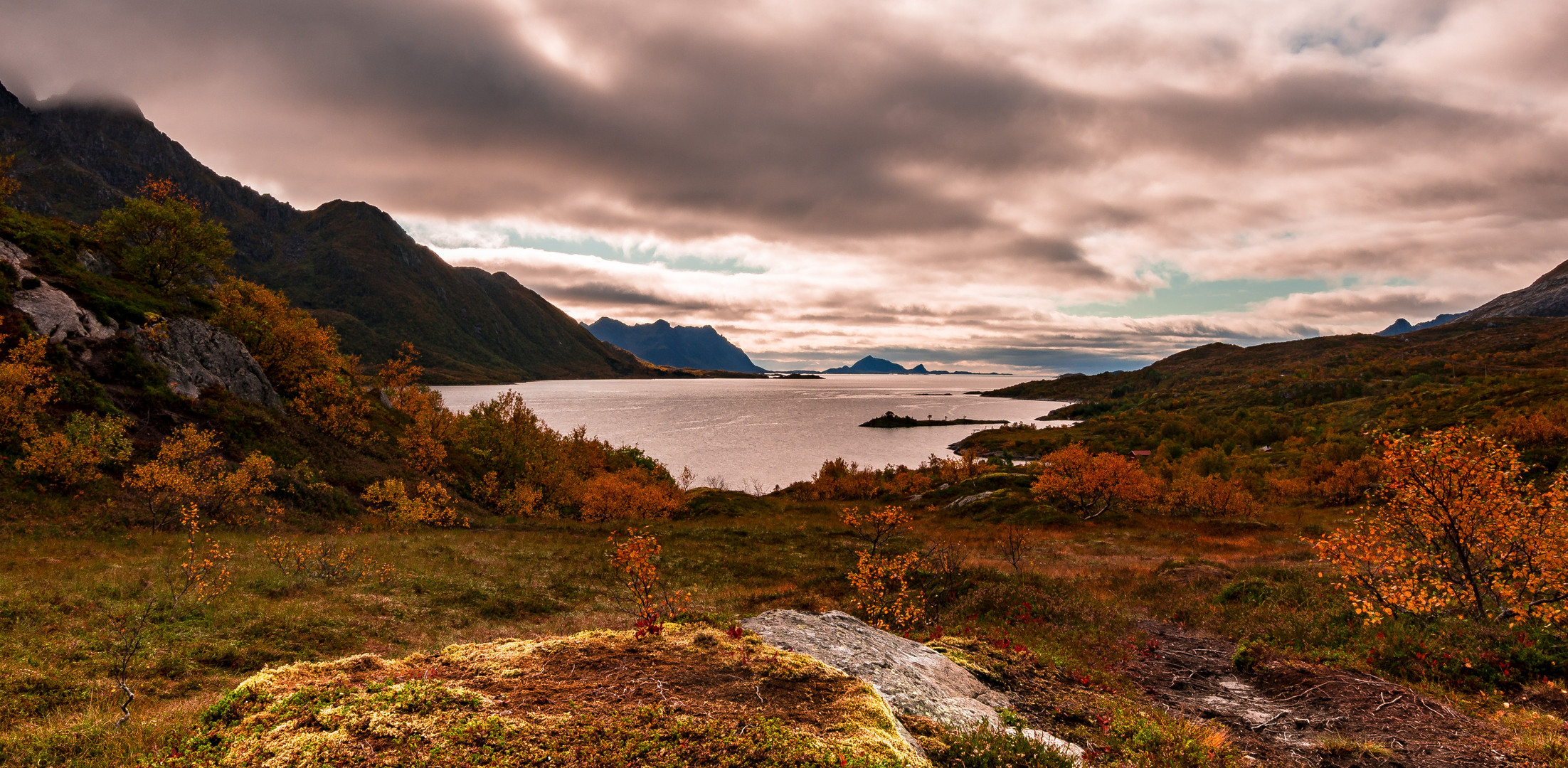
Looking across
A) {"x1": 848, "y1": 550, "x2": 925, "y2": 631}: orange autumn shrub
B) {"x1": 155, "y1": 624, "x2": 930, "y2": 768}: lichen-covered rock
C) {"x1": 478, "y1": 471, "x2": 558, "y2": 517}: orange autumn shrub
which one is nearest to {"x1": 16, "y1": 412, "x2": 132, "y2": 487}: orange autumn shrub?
{"x1": 478, "y1": 471, "x2": 558, "y2": 517}: orange autumn shrub

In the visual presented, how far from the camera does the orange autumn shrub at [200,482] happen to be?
29.2 m

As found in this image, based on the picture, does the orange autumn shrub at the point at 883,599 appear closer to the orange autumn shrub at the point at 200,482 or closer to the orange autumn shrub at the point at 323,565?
the orange autumn shrub at the point at 323,565

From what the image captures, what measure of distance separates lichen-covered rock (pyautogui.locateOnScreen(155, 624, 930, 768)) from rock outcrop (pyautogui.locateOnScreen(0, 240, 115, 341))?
2094 inches

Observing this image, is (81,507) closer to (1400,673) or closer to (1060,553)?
(1400,673)

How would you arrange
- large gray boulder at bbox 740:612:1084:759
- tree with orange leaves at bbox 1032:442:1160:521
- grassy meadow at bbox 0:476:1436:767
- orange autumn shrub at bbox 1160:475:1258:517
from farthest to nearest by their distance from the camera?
1. tree with orange leaves at bbox 1032:442:1160:521
2. orange autumn shrub at bbox 1160:475:1258:517
3. grassy meadow at bbox 0:476:1436:767
4. large gray boulder at bbox 740:612:1084:759

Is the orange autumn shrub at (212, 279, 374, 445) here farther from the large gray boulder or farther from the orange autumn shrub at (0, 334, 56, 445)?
the large gray boulder

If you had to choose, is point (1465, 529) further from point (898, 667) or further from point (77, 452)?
point (77, 452)

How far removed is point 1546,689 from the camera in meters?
11.7

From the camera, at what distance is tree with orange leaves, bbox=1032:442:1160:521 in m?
54.1

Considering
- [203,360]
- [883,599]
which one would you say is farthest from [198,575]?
[203,360]

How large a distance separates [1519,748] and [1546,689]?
570 cm

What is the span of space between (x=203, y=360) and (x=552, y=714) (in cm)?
6123

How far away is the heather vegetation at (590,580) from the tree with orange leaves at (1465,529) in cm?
12

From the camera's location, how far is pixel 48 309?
38.1 metres
